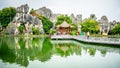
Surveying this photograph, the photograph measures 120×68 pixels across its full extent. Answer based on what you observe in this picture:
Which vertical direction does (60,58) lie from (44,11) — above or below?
below

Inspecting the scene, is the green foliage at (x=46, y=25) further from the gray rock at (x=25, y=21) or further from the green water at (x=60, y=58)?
the green water at (x=60, y=58)

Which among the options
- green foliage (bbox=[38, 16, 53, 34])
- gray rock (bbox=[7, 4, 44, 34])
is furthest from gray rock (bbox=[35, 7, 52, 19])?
gray rock (bbox=[7, 4, 44, 34])

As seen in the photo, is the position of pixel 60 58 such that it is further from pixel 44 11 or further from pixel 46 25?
pixel 44 11

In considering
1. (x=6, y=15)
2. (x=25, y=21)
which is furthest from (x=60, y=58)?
(x=6, y=15)

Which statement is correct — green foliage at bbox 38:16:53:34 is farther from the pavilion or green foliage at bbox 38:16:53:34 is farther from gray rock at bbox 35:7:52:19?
the pavilion

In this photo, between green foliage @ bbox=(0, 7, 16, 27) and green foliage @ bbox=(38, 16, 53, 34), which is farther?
green foliage @ bbox=(38, 16, 53, 34)

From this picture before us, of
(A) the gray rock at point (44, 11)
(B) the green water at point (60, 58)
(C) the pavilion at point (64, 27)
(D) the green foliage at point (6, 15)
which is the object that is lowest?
(B) the green water at point (60, 58)

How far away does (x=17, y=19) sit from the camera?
30.0m

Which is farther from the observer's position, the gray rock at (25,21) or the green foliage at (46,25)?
the green foliage at (46,25)

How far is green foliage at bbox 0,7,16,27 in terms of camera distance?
103 feet

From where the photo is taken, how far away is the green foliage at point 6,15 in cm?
3142

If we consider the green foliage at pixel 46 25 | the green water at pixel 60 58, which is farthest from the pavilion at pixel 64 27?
the green water at pixel 60 58

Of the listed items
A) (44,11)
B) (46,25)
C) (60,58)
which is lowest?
(60,58)

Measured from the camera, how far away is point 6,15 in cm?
3144
